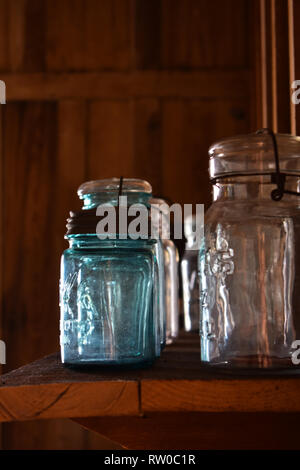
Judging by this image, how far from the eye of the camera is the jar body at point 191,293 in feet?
4.24

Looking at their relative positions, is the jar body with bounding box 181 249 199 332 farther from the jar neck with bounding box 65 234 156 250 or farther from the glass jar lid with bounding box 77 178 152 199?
the jar neck with bounding box 65 234 156 250

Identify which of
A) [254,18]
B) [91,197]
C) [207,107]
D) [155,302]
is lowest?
[155,302]

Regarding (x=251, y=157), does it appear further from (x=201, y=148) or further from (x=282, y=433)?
(x=201, y=148)

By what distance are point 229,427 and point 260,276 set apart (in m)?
0.16

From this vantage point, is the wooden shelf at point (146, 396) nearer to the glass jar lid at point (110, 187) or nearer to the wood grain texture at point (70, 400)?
the wood grain texture at point (70, 400)

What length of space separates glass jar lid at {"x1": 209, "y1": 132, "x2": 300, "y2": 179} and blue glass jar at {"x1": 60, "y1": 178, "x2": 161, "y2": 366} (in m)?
0.14

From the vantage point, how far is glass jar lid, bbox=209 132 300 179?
0.64 metres

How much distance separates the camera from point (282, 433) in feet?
1.89

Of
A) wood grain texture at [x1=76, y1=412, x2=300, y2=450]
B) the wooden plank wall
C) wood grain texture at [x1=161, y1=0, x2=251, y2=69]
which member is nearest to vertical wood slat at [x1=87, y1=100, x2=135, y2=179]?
the wooden plank wall

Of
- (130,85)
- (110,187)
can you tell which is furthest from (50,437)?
(110,187)

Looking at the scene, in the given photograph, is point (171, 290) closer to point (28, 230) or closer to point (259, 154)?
point (259, 154)

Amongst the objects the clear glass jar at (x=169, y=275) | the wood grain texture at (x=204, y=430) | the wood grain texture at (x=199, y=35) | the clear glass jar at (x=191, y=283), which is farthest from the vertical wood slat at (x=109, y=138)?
the wood grain texture at (x=204, y=430)

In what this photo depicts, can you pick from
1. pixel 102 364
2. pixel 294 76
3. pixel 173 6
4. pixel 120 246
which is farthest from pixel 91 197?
pixel 173 6

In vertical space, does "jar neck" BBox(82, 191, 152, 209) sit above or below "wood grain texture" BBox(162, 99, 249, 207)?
below
